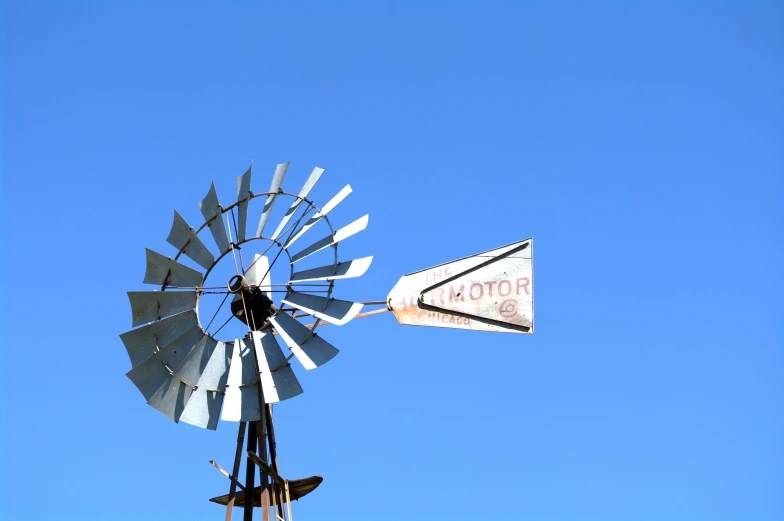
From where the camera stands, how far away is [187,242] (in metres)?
Result: 10.9

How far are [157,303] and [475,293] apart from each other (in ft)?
9.80

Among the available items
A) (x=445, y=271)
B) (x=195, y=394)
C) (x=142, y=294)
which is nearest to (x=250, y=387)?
(x=195, y=394)

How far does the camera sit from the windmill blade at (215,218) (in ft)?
35.8

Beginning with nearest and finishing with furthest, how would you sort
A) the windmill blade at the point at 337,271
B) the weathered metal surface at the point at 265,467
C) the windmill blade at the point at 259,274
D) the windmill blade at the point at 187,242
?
the weathered metal surface at the point at 265,467, the windmill blade at the point at 337,271, the windmill blade at the point at 187,242, the windmill blade at the point at 259,274

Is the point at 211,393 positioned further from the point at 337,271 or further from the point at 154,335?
the point at 337,271

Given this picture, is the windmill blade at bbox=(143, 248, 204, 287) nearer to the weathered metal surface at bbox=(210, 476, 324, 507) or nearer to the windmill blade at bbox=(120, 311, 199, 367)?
the windmill blade at bbox=(120, 311, 199, 367)

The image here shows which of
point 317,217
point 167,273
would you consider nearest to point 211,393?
point 167,273

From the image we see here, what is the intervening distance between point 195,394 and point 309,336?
1.18 meters

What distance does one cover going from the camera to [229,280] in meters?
10.9

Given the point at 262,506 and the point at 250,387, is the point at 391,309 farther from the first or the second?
the point at 262,506

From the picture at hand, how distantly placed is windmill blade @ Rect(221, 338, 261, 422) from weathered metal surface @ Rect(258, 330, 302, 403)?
0.15 m

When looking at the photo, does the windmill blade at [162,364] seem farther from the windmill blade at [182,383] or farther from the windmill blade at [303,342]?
the windmill blade at [303,342]

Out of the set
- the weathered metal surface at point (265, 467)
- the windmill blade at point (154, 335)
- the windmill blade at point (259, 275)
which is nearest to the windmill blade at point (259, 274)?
the windmill blade at point (259, 275)

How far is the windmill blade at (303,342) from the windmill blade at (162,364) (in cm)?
78
